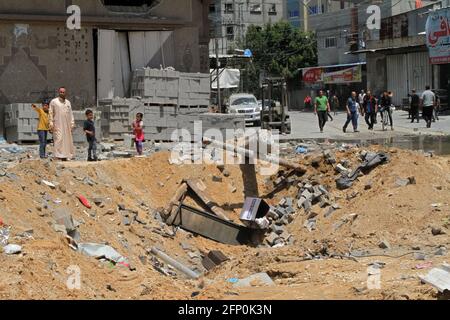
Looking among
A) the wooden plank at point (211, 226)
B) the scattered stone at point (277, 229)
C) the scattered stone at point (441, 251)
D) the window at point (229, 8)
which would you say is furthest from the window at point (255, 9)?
the scattered stone at point (441, 251)

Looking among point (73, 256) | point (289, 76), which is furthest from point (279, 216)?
point (289, 76)

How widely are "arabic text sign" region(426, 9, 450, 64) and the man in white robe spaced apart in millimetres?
24936

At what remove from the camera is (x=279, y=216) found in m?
13.2

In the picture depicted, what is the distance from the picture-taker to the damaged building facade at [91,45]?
833 inches

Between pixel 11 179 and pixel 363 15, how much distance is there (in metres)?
42.1

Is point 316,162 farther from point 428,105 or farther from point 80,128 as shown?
point 428,105

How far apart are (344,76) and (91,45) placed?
30361 mm

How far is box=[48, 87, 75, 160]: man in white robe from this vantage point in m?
13.8

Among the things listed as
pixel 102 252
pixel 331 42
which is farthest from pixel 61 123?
pixel 331 42

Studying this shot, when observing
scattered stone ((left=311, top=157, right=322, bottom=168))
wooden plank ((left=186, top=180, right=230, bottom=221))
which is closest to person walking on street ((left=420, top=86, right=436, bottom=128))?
scattered stone ((left=311, top=157, right=322, bottom=168))

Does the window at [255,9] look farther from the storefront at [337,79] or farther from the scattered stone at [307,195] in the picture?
the scattered stone at [307,195]

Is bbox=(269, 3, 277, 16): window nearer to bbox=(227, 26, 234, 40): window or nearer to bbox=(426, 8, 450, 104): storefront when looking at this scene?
bbox=(227, 26, 234, 40): window

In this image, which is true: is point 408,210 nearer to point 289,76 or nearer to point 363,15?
point 363,15

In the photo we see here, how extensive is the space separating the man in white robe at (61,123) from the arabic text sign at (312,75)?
4027 centimetres
